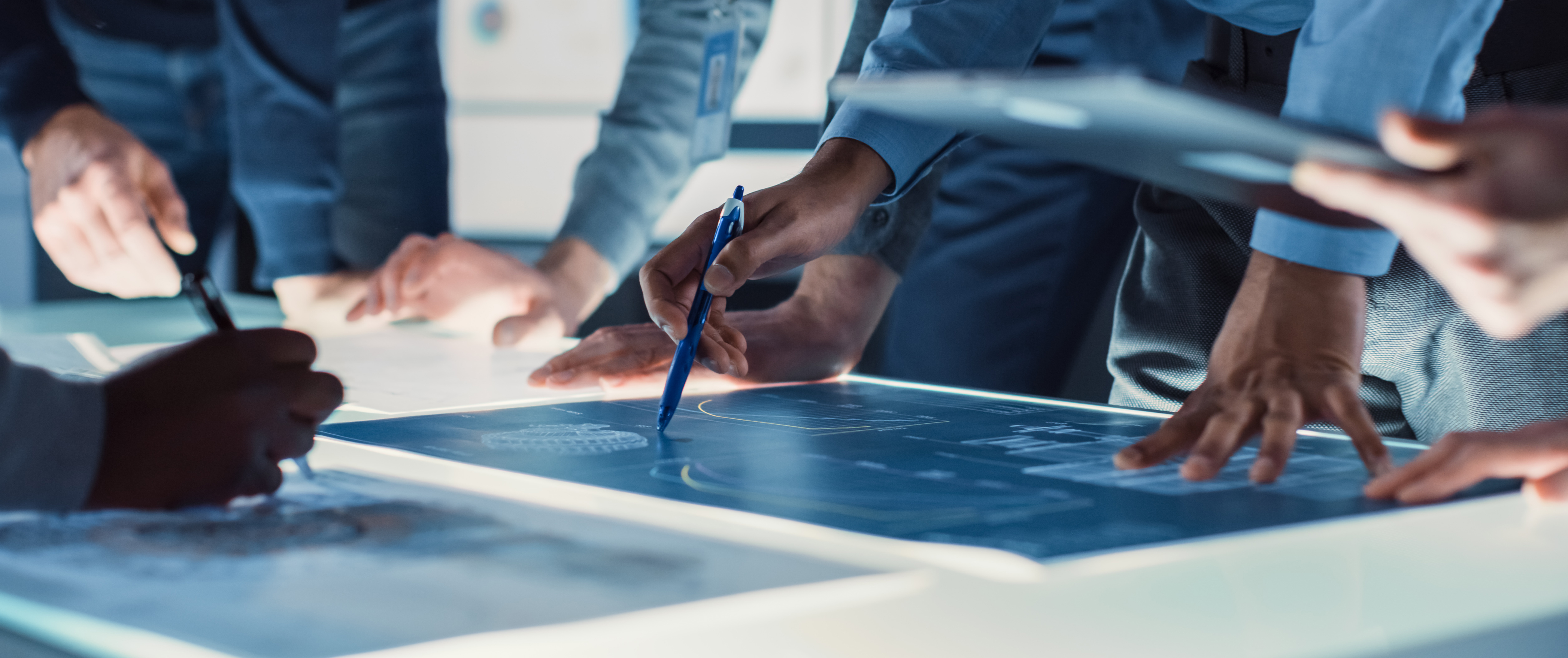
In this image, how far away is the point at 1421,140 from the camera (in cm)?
52

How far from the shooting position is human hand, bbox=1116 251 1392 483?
2.30 feet

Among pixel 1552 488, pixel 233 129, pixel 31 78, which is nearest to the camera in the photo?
pixel 1552 488

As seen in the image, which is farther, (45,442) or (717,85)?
(717,85)

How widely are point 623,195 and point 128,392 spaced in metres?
1.23

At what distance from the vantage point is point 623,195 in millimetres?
1769

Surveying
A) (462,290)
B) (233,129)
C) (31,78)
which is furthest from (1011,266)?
(31,78)

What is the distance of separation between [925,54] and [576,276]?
2.38 feet

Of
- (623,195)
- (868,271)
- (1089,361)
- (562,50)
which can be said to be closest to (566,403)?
(868,271)

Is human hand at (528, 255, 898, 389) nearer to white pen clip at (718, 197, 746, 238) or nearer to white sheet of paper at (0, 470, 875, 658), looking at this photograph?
white pen clip at (718, 197, 746, 238)

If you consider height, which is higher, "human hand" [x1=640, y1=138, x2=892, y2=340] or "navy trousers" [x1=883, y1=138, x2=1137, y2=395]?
"human hand" [x1=640, y1=138, x2=892, y2=340]

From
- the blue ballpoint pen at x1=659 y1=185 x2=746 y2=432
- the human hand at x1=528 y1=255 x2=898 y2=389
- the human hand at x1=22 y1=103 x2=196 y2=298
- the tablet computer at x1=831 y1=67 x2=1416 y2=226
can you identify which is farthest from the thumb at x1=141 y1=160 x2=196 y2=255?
the tablet computer at x1=831 y1=67 x2=1416 y2=226

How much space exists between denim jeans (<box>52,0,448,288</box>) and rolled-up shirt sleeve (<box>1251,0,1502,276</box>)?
1505 millimetres

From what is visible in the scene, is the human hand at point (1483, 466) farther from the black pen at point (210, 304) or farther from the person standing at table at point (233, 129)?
the person standing at table at point (233, 129)

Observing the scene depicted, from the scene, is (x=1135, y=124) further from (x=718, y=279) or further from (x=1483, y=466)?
(x=718, y=279)
